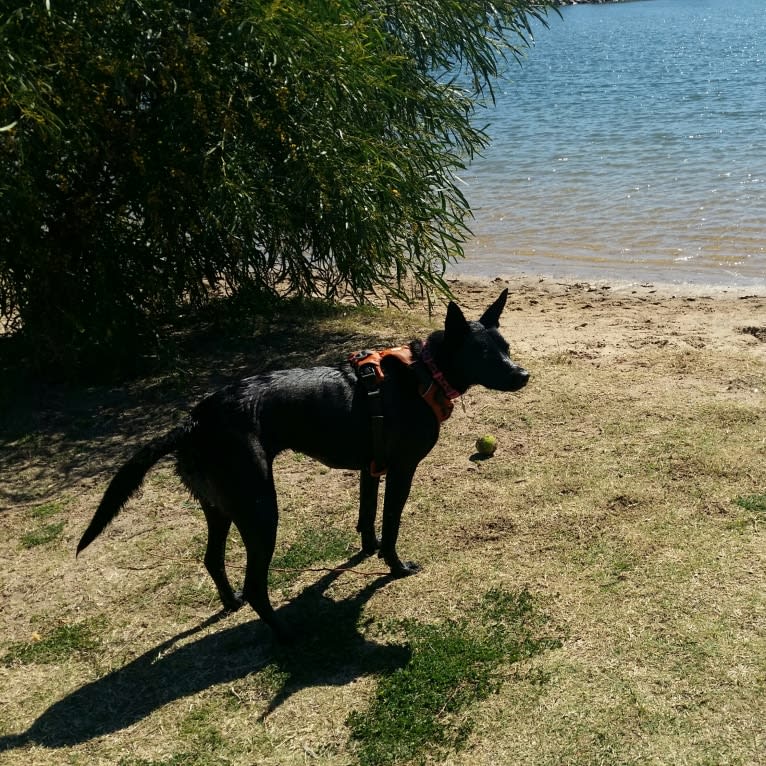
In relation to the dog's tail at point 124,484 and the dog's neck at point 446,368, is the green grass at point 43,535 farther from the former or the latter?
the dog's neck at point 446,368

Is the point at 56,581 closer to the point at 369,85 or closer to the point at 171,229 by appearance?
the point at 171,229

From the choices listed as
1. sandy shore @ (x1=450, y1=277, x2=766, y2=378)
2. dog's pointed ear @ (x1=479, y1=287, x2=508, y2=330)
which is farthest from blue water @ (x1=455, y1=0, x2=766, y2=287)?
dog's pointed ear @ (x1=479, y1=287, x2=508, y2=330)

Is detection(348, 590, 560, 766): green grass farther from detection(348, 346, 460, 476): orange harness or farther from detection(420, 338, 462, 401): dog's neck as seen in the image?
detection(420, 338, 462, 401): dog's neck

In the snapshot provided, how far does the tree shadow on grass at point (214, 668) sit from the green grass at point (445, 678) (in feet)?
0.51

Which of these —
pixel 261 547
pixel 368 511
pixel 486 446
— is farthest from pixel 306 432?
pixel 486 446

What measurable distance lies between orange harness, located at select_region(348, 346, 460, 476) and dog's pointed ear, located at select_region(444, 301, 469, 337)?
21cm

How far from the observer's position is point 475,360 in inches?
179

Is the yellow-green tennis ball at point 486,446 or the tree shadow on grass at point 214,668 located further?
the yellow-green tennis ball at point 486,446

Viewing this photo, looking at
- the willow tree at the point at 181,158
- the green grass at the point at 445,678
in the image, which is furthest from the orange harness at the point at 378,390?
the willow tree at the point at 181,158

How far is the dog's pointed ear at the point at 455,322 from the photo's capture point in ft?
14.3

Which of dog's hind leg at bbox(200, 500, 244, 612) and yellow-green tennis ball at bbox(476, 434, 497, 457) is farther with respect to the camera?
yellow-green tennis ball at bbox(476, 434, 497, 457)

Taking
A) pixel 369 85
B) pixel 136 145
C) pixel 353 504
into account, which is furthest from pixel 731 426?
pixel 136 145

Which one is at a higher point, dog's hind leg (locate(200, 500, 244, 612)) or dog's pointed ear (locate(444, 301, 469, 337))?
dog's pointed ear (locate(444, 301, 469, 337))

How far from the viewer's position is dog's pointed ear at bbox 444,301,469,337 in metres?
4.37
